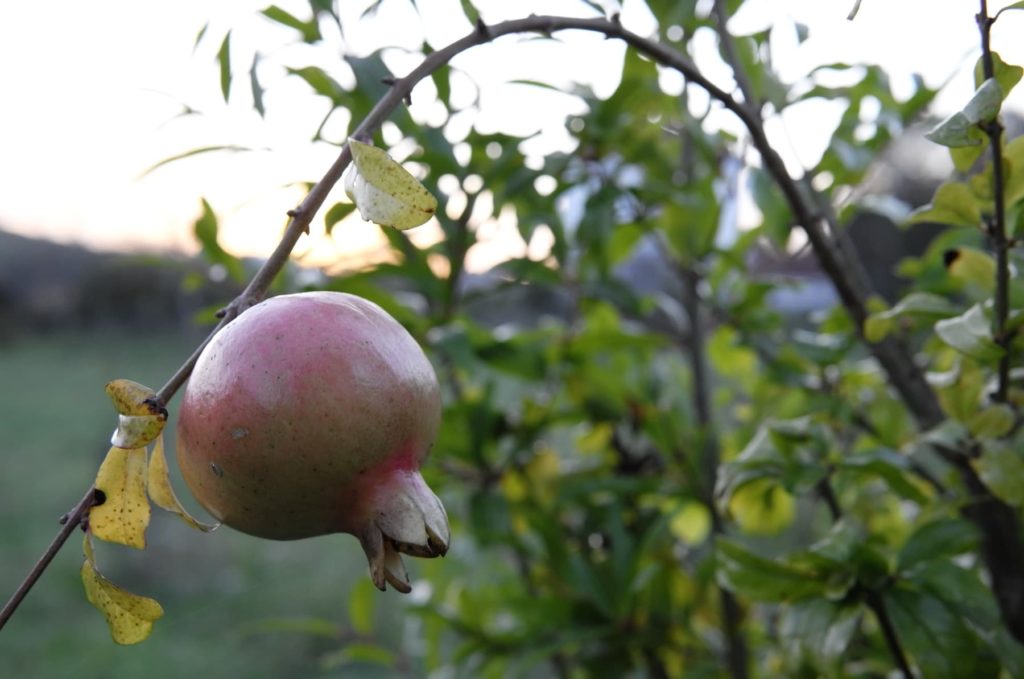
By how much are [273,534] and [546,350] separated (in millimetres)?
623

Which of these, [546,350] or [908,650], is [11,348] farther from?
[908,650]

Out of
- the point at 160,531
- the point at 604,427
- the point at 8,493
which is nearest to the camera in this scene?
the point at 604,427

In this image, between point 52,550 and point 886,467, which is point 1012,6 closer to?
point 886,467

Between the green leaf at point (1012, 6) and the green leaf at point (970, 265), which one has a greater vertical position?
the green leaf at point (1012, 6)

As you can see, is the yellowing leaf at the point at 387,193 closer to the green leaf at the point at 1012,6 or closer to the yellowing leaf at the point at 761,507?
the green leaf at the point at 1012,6

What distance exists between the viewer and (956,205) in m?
0.56

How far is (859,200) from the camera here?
3.18ft

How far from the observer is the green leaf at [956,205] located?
0.55 meters

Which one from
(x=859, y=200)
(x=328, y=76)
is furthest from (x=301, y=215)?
(x=859, y=200)

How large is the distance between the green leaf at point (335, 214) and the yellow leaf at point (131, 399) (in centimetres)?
46

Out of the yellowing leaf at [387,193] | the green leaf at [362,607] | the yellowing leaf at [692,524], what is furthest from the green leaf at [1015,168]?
the green leaf at [362,607]

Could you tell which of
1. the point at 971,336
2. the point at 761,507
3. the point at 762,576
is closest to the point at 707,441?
the point at 761,507

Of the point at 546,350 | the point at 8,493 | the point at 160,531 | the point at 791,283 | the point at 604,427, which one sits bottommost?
the point at 8,493

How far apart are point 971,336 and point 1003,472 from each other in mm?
A: 104
